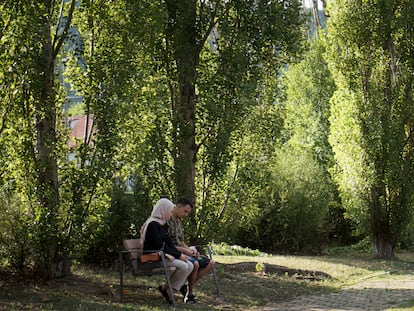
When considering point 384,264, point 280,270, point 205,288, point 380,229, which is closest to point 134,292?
point 205,288

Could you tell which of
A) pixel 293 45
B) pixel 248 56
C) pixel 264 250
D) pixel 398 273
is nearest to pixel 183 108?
pixel 248 56

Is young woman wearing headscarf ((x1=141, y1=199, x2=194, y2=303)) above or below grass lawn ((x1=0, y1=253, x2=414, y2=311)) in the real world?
above

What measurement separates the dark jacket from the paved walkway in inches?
56.5

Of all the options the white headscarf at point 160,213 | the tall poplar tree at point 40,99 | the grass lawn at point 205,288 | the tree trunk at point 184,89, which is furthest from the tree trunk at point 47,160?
the tree trunk at point 184,89

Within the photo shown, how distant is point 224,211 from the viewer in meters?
13.1

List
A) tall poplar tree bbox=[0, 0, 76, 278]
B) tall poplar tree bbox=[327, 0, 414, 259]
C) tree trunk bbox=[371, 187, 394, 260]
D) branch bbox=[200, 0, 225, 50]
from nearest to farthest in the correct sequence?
tall poplar tree bbox=[0, 0, 76, 278] < branch bbox=[200, 0, 225, 50] < tall poplar tree bbox=[327, 0, 414, 259] < tree trunk bbox=[371, 187, 394, 260]

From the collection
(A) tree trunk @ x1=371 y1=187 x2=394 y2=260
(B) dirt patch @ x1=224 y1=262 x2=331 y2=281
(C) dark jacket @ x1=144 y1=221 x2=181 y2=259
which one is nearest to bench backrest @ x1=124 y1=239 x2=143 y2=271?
(C) dark jacket @ x1=144 y1=221 x2=181 y2=259

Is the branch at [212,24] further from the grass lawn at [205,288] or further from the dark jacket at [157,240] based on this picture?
the dark jacket at [157,240]

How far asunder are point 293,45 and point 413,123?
5.38 meters

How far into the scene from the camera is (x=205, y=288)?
9.80 meters

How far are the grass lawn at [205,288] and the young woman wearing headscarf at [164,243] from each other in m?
0.32

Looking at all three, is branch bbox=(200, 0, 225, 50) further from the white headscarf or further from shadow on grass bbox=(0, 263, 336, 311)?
the white headscarf

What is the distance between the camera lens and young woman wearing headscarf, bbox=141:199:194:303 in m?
8.12

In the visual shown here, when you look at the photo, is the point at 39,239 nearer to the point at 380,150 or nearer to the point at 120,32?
the point at 120,32
